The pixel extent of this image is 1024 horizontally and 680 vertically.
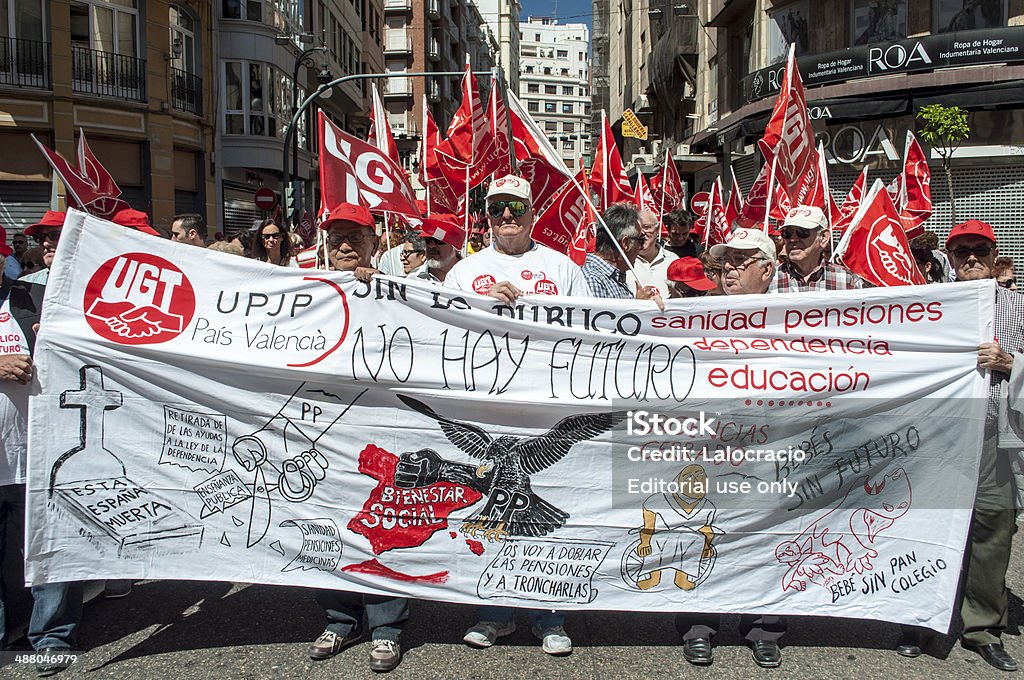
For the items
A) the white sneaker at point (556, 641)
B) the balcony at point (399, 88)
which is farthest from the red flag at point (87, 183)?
the balcony at point (399, 88)

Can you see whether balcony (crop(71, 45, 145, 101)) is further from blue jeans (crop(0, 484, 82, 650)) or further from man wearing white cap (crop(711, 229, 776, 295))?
man wearing white cap (crop(711, 229, 776, 295))

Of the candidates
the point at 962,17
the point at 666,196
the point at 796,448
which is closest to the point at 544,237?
the point at 796,448

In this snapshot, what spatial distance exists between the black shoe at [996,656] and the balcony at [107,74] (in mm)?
20892

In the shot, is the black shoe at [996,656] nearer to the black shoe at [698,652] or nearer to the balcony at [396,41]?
the black shoe at [698,652]

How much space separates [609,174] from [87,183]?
5421 mm

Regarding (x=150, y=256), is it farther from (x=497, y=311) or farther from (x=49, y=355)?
(x=497, y=311)

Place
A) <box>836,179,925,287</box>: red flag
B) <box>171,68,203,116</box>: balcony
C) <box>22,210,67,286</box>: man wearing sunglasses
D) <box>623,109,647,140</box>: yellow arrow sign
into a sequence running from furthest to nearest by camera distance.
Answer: <box>623,109,647,140</box>: yellow arrow sign → <box>171,68,203,116</box>: balcony → <box>836,179,925,287</box>: red flag → <box>22,210,67,286</box>: man wearing sunglasses

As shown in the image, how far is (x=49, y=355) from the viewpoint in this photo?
3709mm

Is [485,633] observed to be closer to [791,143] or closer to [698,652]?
[698,652]

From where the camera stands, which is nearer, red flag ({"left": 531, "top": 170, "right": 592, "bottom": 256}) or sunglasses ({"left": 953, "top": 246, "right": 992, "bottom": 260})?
sunglasses ({"left": 953, "top": 246, "right": 992, "bottom": 260})

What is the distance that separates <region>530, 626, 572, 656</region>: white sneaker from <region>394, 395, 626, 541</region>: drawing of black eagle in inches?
17.3

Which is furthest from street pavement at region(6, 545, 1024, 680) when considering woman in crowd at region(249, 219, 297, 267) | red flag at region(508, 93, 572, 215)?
woman in crowd at region(249, 219, 297, 267)

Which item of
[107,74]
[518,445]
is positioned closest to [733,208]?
[518,445]

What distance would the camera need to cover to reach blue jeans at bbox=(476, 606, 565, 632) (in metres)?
3.88
